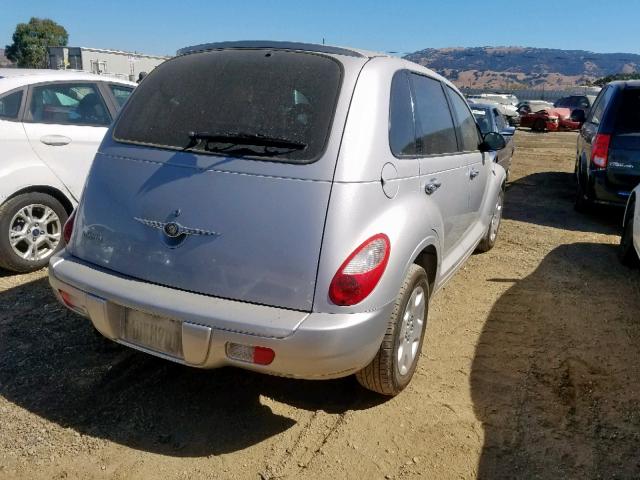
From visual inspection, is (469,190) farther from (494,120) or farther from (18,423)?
(494,120)

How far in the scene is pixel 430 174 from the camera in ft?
10.1

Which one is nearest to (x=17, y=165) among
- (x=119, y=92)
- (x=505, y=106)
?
(x=119, y=92)

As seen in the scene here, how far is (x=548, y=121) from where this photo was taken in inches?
906

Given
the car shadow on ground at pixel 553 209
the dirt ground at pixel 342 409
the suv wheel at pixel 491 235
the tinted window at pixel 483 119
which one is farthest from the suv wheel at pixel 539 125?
the dirt ground at pixel 342 409

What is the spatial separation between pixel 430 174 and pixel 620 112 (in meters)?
4.53

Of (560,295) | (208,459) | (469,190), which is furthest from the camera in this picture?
(560,295)

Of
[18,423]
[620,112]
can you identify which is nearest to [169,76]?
[18,423]

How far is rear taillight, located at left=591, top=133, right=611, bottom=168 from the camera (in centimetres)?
633

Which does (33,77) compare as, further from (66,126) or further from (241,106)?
(241,106)

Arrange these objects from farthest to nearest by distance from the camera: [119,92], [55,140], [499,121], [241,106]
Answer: [499,121]
[119,92]
[55,140]
[241,106]

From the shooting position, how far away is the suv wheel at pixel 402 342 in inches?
103

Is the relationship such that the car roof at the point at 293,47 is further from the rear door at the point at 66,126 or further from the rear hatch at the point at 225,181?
the rear door at the point at 66,126

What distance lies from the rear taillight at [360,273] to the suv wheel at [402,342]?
279mm

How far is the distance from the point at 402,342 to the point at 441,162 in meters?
1.16
